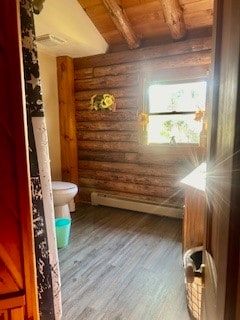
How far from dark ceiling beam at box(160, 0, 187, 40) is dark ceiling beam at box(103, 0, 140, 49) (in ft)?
1.57

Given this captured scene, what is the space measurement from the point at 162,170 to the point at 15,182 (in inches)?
100.0

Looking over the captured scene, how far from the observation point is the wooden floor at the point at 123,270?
5.41ft

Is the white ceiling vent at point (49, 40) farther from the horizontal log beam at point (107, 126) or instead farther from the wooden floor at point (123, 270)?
the wooden floor at point (123, 270)

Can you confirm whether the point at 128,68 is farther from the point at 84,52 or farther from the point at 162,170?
the point at 162,170

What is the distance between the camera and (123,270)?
209 cm

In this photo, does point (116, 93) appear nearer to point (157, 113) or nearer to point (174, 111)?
point (157, 113)

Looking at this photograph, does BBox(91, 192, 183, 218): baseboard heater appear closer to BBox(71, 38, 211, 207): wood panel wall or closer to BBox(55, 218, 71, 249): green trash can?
BBox(71, 38, 211, 207): wood panel wall

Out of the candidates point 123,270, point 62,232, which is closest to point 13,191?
point 123,270

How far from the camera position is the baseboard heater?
127 inches

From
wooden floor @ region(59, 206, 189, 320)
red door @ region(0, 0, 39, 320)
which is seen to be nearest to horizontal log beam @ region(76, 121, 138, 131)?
wooden floor @ region(59, 206, 189, 320)

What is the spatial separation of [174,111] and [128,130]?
0.69 meters

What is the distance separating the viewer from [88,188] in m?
3.81

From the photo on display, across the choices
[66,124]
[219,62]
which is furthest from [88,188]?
[219,62]

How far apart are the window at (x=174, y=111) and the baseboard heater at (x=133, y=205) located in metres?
0.90
